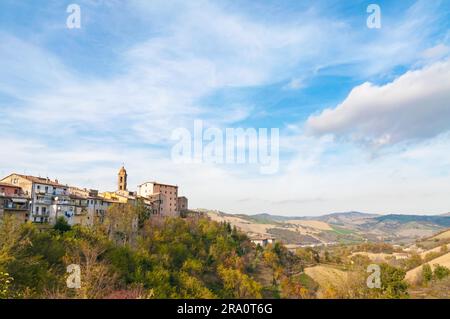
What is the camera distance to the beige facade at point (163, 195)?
10469 centimetres

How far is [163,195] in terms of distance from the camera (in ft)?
351

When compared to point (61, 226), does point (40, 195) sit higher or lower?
higher

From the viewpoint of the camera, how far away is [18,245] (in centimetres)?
4081

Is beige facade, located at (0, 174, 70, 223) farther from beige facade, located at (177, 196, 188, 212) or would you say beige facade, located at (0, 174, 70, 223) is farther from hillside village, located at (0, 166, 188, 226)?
beige facade, located at (177, 196, 188, 212)

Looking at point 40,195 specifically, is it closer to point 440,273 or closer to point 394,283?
point 394,283

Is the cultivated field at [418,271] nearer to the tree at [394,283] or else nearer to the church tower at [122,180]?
the tree at [394,283]

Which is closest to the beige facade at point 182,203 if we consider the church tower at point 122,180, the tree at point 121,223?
the church tower at point 122,180

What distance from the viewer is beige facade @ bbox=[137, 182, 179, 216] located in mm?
104688

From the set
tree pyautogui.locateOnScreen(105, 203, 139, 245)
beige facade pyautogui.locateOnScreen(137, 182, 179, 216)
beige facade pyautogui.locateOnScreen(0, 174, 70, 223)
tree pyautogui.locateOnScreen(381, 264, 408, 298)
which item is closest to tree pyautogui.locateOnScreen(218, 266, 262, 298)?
tree pyautogui.locateOnScreen(105, 203, 139, 245)

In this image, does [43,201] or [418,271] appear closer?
[43,201]

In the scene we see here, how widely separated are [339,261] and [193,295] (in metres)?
89.4

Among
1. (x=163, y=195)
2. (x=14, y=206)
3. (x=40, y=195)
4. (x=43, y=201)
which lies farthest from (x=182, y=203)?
(x=14, y=206)
